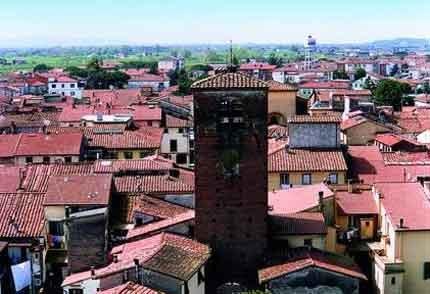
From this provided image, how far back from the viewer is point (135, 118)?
3300 inches

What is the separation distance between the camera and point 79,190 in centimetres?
4162

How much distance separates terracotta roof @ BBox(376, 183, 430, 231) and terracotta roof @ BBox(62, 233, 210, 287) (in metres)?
9.41

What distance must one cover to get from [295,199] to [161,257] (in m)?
12.7

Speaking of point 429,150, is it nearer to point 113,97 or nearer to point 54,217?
point 54,217

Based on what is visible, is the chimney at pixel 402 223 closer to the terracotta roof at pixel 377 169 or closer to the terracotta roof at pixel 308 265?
the terracotta roof at pixel 308 265

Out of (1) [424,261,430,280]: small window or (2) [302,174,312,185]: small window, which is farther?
(2) [302,174,312,185]: small window

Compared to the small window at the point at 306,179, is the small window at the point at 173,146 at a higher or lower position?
lower

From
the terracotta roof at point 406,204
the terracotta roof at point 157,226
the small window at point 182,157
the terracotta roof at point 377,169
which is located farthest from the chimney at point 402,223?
the small window at point 182,157

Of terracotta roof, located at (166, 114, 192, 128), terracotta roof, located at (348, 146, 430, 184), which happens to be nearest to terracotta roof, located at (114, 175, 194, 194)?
terracotta roof, located at (348, 146, 430, 184)

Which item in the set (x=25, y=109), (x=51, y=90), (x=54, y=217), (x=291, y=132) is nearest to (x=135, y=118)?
(x=25, y=109)

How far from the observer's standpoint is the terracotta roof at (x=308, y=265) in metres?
34.2

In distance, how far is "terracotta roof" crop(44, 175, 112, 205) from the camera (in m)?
40.7

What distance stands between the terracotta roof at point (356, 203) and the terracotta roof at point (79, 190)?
1252 cm

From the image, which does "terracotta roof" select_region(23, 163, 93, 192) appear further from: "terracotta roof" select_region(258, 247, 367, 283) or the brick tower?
"terracotta roof" select_region(258, 247, 367, 283)
